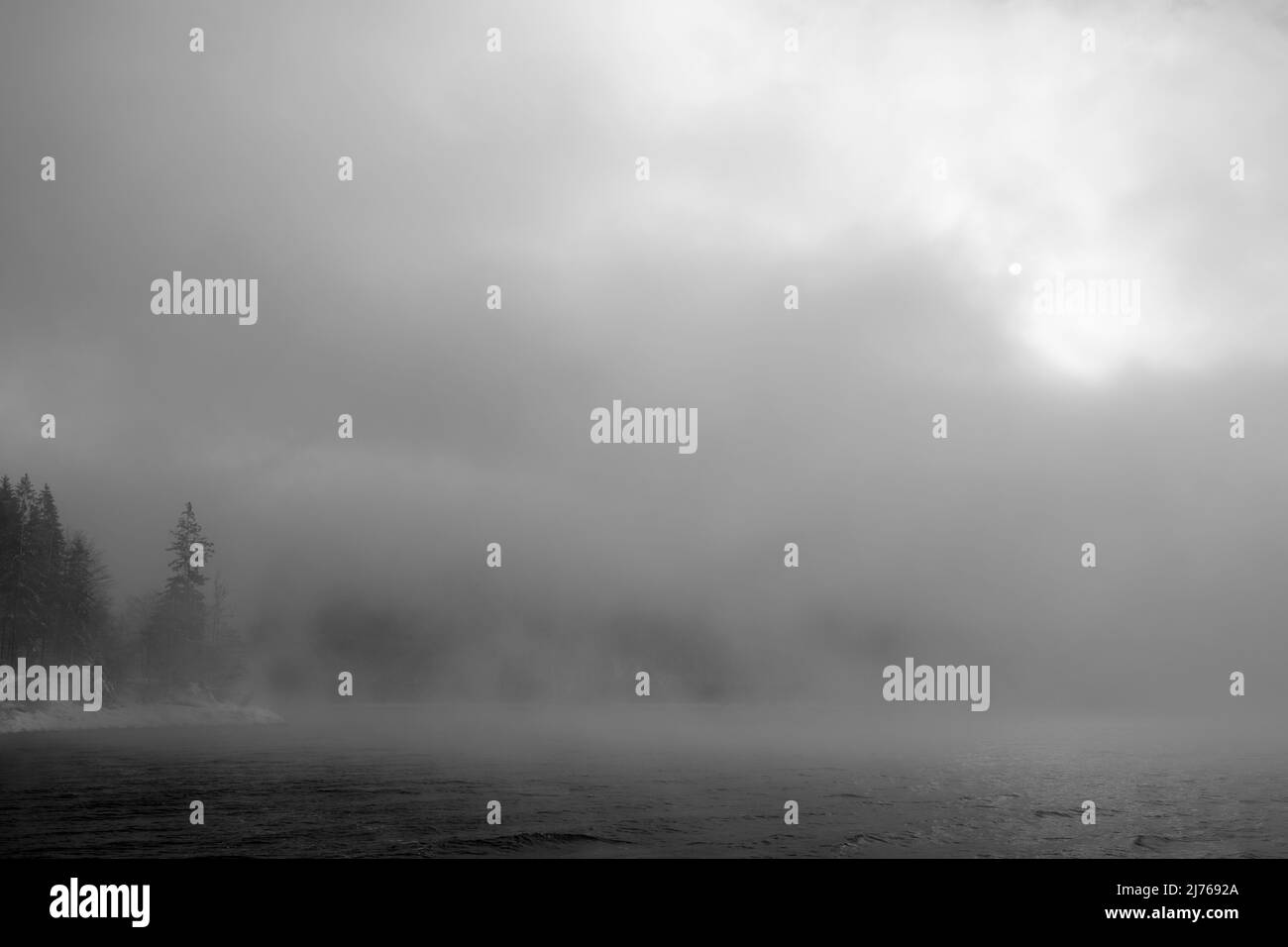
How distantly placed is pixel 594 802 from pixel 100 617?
355 feet

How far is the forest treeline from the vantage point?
388 feet

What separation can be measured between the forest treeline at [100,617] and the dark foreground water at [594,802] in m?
20.6

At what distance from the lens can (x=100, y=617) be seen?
5335 inches

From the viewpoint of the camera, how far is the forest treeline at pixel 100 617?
118125 millimetres

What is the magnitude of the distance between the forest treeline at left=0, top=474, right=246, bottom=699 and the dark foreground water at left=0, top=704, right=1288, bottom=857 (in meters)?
20.6
